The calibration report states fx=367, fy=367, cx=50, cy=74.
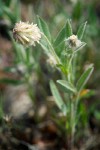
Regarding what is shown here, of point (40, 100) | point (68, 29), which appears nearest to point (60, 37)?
point (68, 29)

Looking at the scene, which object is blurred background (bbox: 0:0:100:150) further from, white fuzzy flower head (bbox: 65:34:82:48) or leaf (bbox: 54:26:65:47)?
white fuzzy flower head (bbox: 65:34:82:48)

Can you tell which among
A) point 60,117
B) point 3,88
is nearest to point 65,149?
point 60,117

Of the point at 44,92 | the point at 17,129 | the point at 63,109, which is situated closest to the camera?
the point at 63,109

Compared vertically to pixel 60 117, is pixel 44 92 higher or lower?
higher

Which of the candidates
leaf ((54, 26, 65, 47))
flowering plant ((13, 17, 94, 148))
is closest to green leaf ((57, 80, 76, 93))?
flowering plant ((13, 17, 94, 148))

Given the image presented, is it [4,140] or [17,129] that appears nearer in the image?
[4,140]

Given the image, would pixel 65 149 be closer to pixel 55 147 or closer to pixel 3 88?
pixel 55 147

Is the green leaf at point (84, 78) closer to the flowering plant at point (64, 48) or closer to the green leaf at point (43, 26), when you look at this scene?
the flowering plant at point (64, 48)

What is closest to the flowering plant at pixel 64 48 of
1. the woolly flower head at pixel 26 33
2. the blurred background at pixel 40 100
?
the woolly flower head at pixel 26 33
